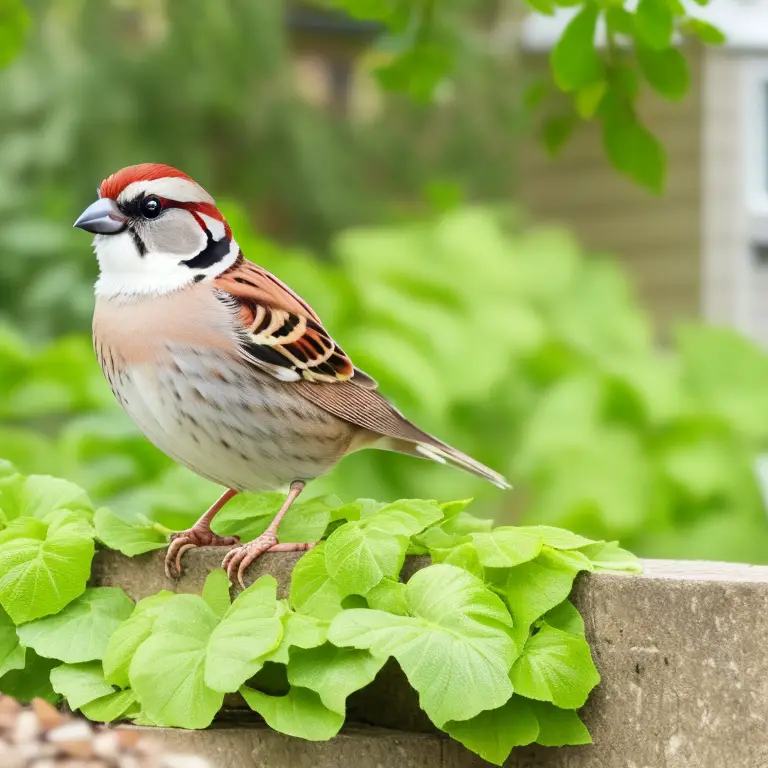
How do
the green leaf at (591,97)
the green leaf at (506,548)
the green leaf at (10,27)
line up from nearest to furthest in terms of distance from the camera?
the green leaf at (506,548) → the green leaf at (591,97) → the green leaf at (10,27)

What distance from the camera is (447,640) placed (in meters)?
1.62

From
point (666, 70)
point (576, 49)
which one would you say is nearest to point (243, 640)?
point (576, 49)

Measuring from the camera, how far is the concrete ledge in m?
1.65

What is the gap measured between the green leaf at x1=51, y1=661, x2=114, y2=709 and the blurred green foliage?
1747mm

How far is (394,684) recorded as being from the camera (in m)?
1.88

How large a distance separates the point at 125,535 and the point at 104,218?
1.71 ft

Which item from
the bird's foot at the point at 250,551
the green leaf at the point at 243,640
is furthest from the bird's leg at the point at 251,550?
the green leaf at the point at 243,640

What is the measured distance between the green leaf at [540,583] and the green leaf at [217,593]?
422 mm

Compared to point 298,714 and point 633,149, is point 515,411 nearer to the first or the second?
point 633,149

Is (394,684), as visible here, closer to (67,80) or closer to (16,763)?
(16,763)

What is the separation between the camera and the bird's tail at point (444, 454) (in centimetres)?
200

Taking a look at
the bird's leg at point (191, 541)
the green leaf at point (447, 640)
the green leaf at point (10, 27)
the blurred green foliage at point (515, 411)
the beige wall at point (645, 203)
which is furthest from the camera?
the beige wall at point (645, 203)

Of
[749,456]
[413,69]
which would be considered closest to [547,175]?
[749,456]

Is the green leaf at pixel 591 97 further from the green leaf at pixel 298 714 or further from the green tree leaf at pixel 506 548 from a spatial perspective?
the green leaf at pixel 298 714
